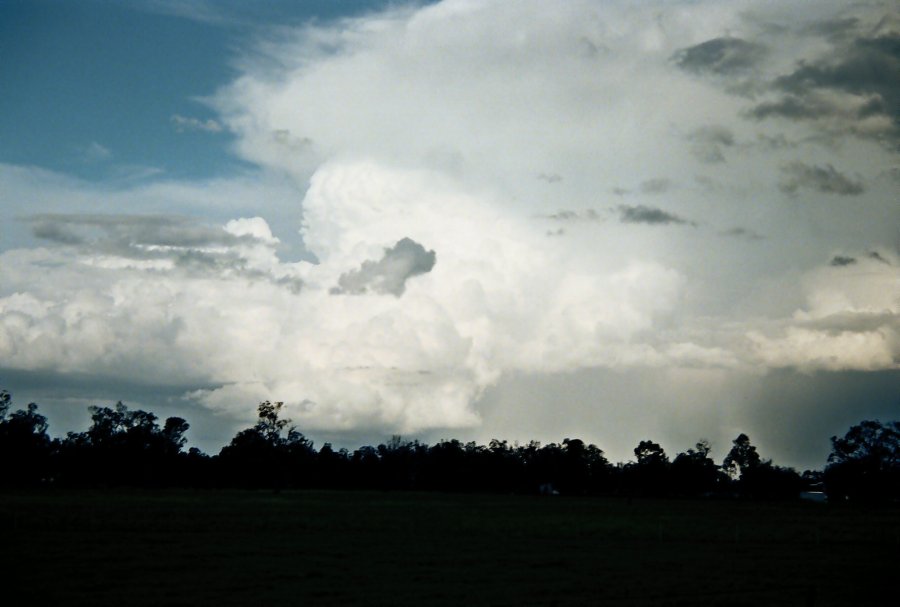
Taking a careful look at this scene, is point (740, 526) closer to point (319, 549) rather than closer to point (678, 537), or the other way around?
point (678, 537)

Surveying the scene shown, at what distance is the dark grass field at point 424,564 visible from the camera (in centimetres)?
3553

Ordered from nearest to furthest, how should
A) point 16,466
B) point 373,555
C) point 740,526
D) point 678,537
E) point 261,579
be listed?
1. point 261,579
2. point 373,555
3. point 678,537
4. point 740,526
5. point 16,466

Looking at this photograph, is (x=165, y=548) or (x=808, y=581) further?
(x=165, y=548)

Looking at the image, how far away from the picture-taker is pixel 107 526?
67.0 m

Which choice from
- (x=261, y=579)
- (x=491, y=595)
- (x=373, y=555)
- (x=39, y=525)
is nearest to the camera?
(x=491, y=595)

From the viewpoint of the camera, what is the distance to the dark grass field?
35.5 metres

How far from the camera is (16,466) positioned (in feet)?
646

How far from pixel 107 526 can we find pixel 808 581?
46575 millimetres

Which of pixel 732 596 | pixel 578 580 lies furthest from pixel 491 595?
pixel 732 596

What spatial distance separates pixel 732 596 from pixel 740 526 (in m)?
53.6

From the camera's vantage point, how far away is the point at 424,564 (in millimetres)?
46438

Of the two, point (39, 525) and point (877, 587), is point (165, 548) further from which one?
point (877, 587)

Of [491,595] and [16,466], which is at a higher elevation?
[16,466]

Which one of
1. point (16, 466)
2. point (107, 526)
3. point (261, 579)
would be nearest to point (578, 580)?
point (261, 579)
